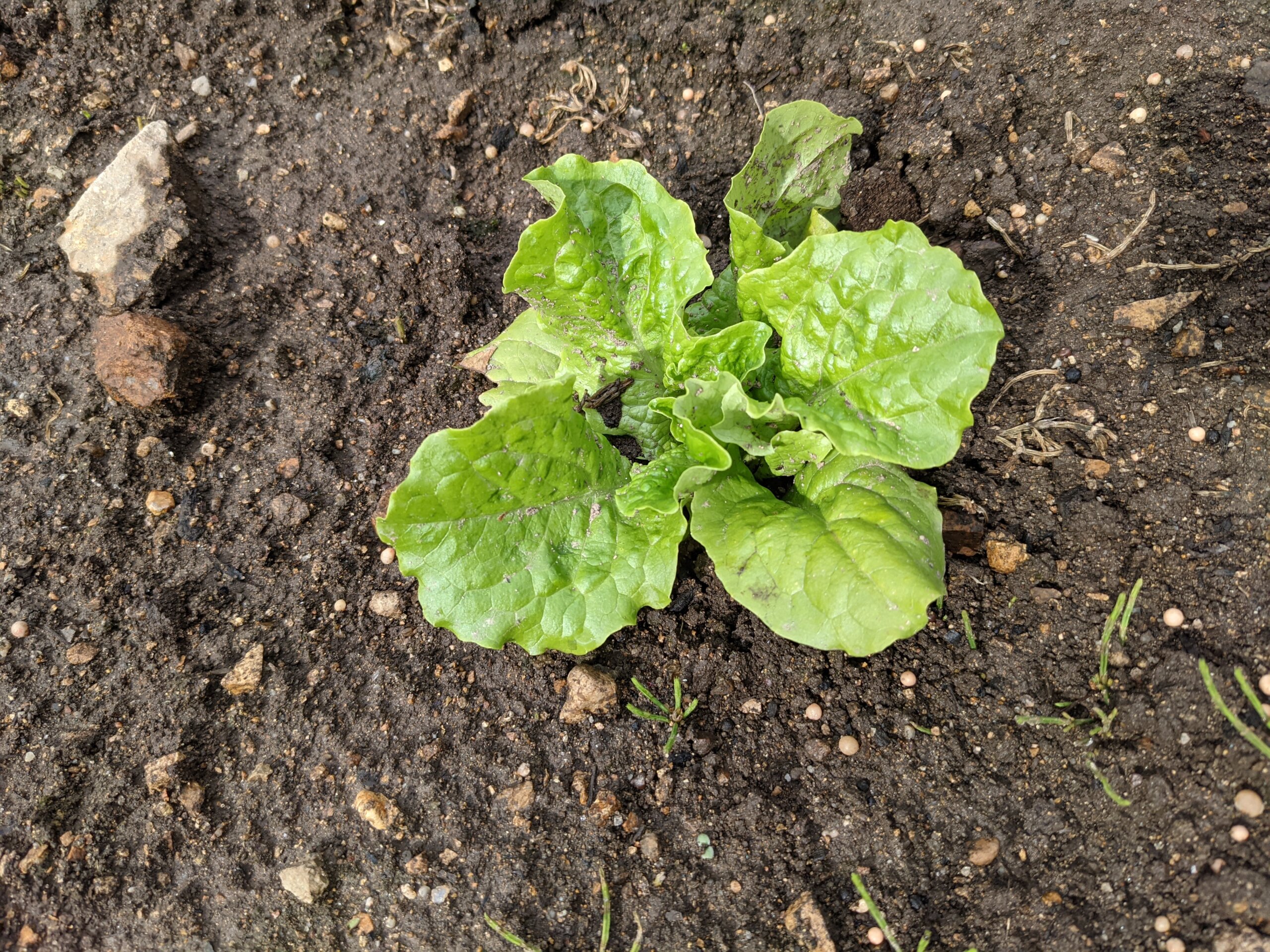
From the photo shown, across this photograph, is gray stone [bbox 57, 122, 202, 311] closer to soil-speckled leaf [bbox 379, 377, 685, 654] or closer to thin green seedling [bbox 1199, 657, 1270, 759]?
soil-speckled leaf [bbox 379, 377, 685, 654]

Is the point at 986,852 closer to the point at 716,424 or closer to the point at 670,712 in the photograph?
the point at 670,712

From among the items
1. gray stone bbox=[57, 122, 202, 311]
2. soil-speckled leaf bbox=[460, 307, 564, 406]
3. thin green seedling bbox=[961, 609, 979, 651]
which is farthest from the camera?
gray stone bbox=[57, 122, 202, 311]

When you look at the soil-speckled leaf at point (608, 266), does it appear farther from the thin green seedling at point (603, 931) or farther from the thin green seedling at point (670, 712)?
the thin green seedling at point (603, 931)

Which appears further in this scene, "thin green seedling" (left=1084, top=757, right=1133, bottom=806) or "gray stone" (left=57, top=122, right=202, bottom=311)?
"gray stone" (left=57, top=122, right=202, bottom=311)

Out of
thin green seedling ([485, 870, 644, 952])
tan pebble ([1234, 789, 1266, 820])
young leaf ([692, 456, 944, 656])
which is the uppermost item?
young leaf ([692, 456, 944, 656])

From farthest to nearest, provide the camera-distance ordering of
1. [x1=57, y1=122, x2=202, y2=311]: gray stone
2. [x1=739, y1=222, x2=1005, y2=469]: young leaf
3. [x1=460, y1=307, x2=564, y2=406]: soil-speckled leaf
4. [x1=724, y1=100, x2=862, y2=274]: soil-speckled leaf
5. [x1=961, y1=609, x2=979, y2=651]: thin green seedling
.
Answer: [x1=57, y1=122, x2=202, y2=311]: gray stone → [x1=460, y1=307, x2=564, y2=406]: soil-speckled leaf → [x1=724, y1=100, x2=862, y2=274]: soil-speckled leaf → [x1=961, y1=609, x2=979, y2=651]: thin green seedling → [x1=739, y1=222, x2=1005, y2=469]: young leaf

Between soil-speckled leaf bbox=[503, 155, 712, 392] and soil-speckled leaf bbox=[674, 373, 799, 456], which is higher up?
soil-speckled leaf bbox=[503, 155, 712, 392]

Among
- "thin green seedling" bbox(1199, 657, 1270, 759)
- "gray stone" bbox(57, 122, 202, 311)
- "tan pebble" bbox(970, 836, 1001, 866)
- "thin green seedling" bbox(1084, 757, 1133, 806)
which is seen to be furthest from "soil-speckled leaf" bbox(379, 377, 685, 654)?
"gray stone" bbox(57, 122, 202, 311)
